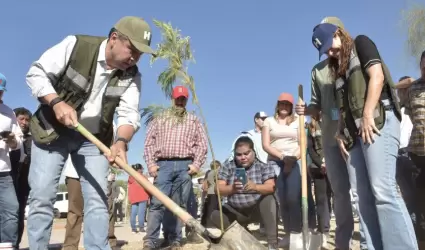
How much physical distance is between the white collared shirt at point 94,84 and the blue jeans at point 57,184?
0.64 ft

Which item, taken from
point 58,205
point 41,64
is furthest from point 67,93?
point 58,205

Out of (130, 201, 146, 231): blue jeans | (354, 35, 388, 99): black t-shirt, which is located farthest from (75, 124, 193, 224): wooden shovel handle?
(130, 201, 146, 231): blue jeans

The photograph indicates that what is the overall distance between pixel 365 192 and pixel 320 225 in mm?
2493

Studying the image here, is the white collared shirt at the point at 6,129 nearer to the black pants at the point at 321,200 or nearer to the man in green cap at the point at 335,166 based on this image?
the man in green cap at the point at 335,166

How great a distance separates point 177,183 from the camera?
19.4 ft

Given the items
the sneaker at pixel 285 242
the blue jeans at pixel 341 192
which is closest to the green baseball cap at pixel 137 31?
the blue jeans at pixel 341 192

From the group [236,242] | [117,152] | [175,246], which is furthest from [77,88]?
[175,246]

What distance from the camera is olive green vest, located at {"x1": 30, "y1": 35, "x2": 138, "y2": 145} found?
136 inches

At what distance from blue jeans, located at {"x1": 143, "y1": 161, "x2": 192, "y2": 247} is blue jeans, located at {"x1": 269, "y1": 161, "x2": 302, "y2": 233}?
114 centimetres

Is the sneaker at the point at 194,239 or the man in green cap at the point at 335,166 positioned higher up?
the man in green cap at the point at 335,166

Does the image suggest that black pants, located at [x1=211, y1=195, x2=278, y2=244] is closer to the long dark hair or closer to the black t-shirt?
the long dark hair

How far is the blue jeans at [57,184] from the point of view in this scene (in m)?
3.37

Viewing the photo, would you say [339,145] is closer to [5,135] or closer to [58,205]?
[5,135]

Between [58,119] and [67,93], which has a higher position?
[67,93]
